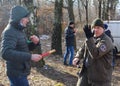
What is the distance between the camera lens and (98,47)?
5.59m

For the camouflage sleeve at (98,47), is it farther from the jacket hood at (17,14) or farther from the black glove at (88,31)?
the jacket hood at (17,14)

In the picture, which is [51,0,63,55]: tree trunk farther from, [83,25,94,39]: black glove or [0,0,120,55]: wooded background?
[83,25,94,39]: black glove

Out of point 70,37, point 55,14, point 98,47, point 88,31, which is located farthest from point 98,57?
point 55,14

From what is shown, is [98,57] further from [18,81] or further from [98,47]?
[18,81]

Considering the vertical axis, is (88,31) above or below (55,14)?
above

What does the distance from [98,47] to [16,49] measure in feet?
4.68

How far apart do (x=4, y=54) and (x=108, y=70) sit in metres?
1.97

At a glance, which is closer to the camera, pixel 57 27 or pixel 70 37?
pixel 70 37

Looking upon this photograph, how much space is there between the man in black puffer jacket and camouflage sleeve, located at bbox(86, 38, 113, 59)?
100cm

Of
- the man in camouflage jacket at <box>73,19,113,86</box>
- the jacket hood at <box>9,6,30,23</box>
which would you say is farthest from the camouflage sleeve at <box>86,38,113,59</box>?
the jacket hood at <box>9,6,30,23</box>

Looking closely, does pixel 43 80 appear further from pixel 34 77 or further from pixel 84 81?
pixel 84 81

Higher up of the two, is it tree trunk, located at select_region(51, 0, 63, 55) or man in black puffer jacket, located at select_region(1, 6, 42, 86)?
man in black puffer jacket, located at select_region(1, 6, 42, 86)

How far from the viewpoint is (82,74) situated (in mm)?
6133

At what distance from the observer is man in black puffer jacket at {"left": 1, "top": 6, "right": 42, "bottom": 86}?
4.88 metres
